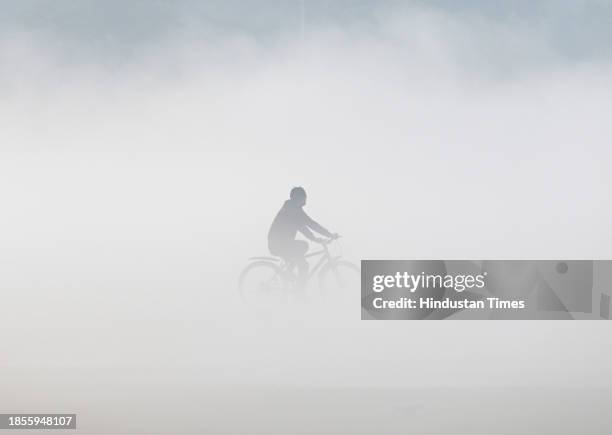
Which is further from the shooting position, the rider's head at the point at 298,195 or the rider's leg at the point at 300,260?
the rider's leg at the point at 300,260

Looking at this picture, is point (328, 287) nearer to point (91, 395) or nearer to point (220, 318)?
point (220, 318)

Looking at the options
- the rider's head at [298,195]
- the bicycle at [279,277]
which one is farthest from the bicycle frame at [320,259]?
the rider's head at [298,195]

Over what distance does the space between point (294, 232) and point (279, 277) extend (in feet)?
1.09

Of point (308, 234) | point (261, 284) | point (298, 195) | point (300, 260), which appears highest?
point (298, 195)

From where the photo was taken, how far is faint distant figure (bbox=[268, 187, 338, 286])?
175 inches

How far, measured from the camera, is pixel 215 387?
4328 mm

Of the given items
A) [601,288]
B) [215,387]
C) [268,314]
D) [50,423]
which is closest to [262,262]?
[268,314]

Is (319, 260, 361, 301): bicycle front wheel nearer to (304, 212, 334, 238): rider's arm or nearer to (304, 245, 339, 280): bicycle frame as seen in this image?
(304, 245, 339, 280): bicycle frame

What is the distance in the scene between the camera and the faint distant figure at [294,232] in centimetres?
446

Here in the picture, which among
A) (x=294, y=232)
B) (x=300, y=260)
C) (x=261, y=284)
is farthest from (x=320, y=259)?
(x=261, y=284)

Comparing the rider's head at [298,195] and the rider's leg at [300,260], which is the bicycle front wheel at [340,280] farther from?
the rider's head at [298,195]

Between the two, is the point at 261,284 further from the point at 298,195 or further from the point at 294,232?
the point at 298,195

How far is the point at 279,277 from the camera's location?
454 centimetres

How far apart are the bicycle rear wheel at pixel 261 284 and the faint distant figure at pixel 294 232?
129 mm
